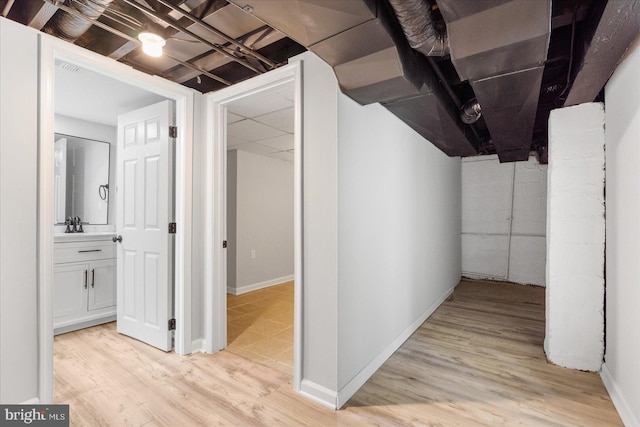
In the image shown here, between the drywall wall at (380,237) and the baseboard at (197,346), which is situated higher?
the drywall wall at (380,237)

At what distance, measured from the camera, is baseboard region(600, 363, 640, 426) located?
1.71 m

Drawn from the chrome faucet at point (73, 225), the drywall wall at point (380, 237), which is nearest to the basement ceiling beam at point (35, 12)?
the drywall wall at point (380, 237)

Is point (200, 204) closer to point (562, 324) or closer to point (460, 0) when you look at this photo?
point (460, 0)

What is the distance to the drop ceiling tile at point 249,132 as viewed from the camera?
355cm

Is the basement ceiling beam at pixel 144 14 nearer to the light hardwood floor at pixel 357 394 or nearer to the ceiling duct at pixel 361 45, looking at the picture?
the ceiling duct at pixel 361 45

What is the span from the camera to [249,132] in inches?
153

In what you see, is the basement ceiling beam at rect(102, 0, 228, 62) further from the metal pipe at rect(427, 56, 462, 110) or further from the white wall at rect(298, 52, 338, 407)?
the metal pipe at rect(427, 56, 462, 110)

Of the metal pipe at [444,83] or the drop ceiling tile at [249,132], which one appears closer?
the metal pipe at [444,83]

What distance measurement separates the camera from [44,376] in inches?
69.4

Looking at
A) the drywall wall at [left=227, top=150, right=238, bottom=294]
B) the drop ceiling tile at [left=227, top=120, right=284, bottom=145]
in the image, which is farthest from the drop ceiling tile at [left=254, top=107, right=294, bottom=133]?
the drywall wall at [left=227, top=150, right=238, bottom=294]

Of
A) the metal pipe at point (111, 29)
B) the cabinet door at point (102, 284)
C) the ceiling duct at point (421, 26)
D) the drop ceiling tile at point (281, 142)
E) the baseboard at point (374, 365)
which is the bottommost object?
the baseboard at point (374, 365)

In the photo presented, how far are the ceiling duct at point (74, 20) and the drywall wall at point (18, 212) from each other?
0.60 feet

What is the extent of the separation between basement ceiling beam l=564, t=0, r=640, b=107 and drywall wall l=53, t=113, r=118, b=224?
4.80m

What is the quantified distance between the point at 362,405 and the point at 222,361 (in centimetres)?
122
